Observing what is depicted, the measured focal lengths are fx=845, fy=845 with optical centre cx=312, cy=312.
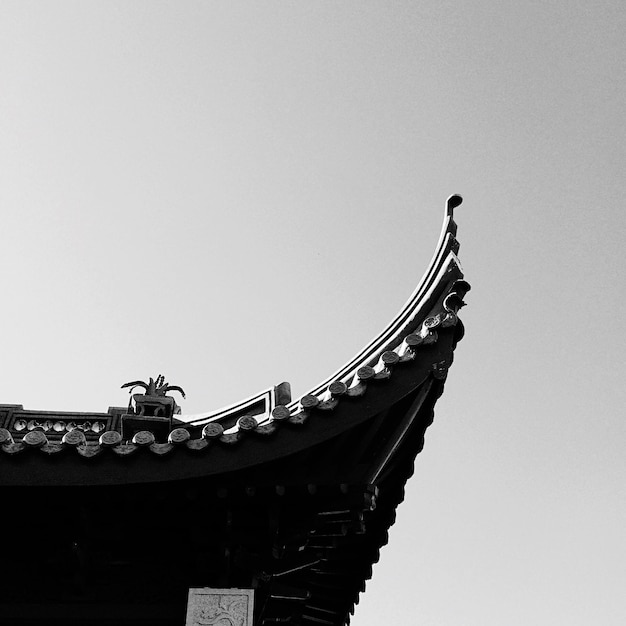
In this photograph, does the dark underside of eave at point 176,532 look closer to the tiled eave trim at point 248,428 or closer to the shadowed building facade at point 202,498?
the shadowed building facade at point 202,498

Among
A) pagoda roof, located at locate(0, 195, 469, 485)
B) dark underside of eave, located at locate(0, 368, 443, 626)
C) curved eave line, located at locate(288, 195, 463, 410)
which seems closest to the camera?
pagoda roof, located at locate(0, 195, 469, 485)

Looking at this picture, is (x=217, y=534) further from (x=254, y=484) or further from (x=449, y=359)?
(x=449, y=359)

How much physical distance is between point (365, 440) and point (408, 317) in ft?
3.87

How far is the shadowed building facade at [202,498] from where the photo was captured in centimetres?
501

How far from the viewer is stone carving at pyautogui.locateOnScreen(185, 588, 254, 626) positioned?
503 centimetres

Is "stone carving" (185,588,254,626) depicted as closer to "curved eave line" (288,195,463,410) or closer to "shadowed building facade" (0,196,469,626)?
"shadowed building facade" (0,196,469,626)

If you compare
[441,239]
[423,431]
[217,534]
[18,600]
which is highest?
[441,239]

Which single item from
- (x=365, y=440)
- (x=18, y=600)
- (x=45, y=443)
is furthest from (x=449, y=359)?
(x=18, y=600)

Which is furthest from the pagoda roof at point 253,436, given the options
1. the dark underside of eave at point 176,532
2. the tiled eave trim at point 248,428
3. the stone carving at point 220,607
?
the stone carving at point 220,607

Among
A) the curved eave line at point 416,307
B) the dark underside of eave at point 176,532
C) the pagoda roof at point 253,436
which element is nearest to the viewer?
the pagoda roof at point 253,436

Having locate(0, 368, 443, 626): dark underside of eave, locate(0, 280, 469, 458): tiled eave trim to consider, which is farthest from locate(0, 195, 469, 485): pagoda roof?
locate(0, 368, 443, 626): dark underside of eave

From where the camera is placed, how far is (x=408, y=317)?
6.21 metres

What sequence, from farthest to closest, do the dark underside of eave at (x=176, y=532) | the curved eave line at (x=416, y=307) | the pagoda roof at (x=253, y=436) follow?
1. the curved eave line at (x=416, y=307)
2. the dark underside of eave at (x=176, y=532)
3. the pagoda roof at (x=253, y=436)

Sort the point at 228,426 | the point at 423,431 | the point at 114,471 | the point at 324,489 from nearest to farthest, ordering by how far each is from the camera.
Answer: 1. the point at 114,471
2. the point at 324,489
3. the point at 423,431
4. the point at 228,426
